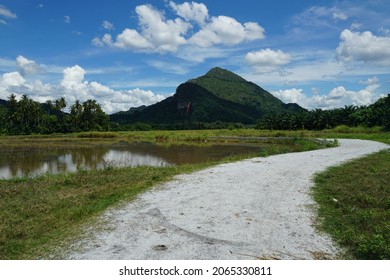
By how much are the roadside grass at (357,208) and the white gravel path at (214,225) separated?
320 mm

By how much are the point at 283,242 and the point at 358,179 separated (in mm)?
7013

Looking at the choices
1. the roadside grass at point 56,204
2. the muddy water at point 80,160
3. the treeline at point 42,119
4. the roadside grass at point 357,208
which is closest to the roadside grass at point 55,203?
the roadside grass at point 56,204

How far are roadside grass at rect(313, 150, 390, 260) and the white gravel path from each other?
12.6 inches

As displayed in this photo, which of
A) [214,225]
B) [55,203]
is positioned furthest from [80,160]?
[214,225]

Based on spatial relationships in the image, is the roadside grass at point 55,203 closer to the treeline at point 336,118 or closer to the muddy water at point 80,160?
the muddy water at point 80,160

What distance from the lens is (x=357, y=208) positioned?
25.8 ft

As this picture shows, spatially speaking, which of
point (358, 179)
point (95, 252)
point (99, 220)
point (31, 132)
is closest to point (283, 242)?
point (95, 252)

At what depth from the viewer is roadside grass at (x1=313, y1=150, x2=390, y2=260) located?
17.7 ft

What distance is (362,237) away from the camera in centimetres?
567

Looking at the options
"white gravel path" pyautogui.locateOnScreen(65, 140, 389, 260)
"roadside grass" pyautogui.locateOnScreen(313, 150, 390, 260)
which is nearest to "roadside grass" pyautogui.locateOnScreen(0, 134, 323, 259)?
"white gravel path" pyautogui.locateOnScreen(65, 140, 389, 260)

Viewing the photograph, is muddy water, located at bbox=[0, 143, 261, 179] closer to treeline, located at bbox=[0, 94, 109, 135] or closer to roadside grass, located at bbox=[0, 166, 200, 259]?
roadside grass, located at bbox=[0, 166, 200, 259]

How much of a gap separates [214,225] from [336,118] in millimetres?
69912
